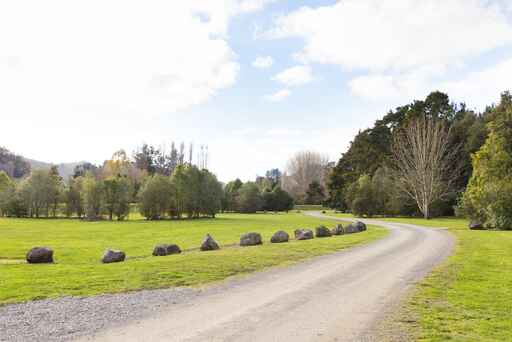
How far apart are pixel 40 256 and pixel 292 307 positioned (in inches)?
471

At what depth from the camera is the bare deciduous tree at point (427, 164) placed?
5156cm

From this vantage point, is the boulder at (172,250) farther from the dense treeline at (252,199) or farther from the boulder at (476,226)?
the dense treeline at (252,199)

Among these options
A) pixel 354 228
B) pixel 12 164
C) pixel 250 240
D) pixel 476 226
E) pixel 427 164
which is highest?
pixel 12 164

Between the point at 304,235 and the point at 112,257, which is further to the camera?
the point at 304,235

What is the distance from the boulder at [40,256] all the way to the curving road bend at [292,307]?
9.08m

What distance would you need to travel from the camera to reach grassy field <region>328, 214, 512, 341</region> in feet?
22.6

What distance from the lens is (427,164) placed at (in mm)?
52469

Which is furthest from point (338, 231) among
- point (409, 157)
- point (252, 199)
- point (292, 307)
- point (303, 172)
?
point (303, 172)

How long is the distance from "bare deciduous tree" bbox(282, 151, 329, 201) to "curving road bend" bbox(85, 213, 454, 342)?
342 feet

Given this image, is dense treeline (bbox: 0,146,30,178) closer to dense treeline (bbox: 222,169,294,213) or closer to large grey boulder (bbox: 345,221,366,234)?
dense treeline (bbox: 222,169,294,213)

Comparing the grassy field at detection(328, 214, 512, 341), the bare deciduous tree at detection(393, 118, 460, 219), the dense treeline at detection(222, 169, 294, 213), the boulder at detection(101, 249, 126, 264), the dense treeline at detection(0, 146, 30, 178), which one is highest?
the dense treeline at detection(0, 146, 30, 178)

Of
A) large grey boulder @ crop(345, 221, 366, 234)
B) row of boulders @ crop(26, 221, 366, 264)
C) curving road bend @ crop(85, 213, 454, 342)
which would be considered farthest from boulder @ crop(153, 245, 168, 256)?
large grey boulder @ crop(345, 221, 366, 234)

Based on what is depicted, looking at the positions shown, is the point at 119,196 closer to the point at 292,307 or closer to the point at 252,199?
the point at 252,199

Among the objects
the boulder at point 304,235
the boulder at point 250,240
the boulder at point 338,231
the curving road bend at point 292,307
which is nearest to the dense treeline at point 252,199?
the boulder at point 338,231
